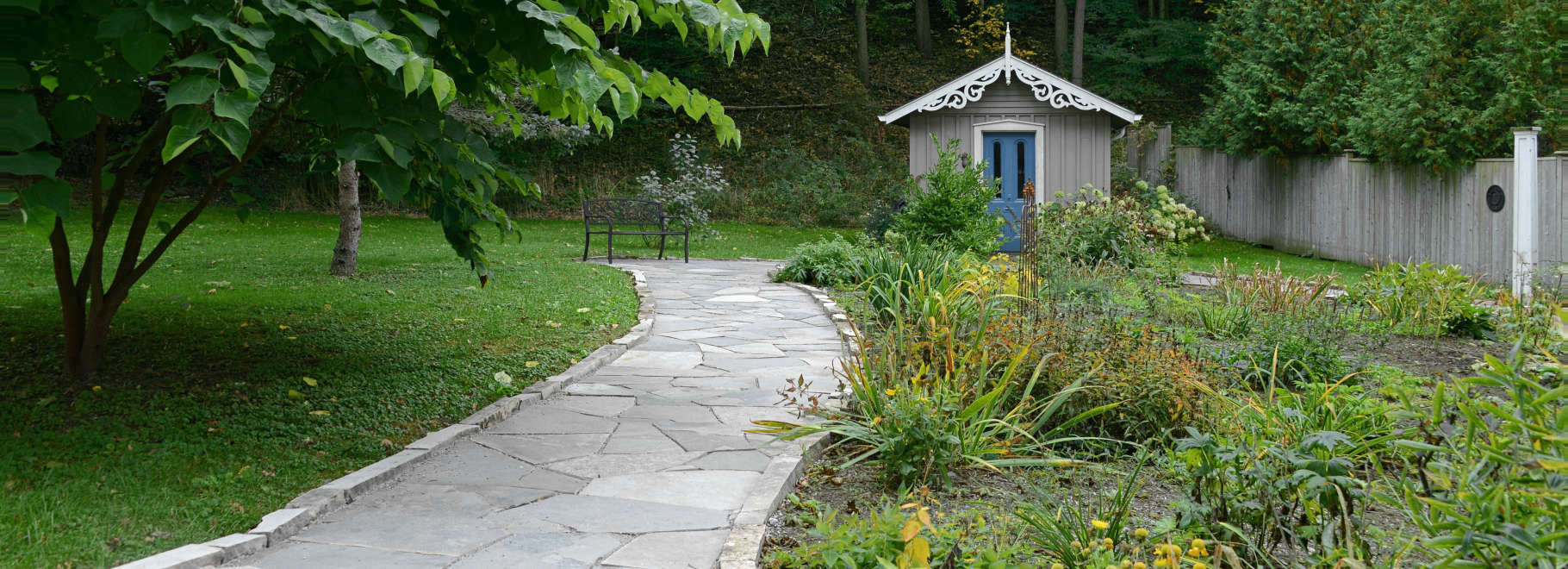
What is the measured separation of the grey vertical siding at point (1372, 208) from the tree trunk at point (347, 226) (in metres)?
11.1

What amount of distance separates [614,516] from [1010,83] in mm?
13198

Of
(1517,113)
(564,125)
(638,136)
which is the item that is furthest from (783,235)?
(1517,113)

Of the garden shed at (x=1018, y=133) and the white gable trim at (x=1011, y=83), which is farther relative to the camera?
the garden shed at (x=1018, y=133)

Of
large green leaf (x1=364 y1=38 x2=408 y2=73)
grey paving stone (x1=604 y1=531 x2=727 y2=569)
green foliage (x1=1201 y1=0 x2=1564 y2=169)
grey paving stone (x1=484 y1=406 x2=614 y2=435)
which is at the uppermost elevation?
green foliage (x1=1201 y1=0 x2=1564 y2=169)

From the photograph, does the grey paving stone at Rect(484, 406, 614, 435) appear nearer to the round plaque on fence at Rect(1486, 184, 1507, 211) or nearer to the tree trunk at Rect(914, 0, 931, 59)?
the round plaque on fence at Rect(1486, 184, 1507, 211)

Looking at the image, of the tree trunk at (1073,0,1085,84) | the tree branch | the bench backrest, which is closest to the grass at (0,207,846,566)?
the tree branch

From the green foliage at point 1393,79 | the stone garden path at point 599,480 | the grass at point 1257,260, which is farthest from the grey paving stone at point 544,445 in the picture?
the green foliage at point 1393,79

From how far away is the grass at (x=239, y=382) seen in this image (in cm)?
384

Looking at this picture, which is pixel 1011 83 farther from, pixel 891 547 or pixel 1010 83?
pixel 891 547

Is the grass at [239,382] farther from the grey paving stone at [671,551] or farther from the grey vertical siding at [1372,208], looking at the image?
the grey vertical siding at [1372,208]

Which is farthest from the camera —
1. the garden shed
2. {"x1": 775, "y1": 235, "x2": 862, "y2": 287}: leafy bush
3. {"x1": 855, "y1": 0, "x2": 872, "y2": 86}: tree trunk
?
{"x1": 855, "y1": 0, "x2": 872, "y2": 86}: tree trunk

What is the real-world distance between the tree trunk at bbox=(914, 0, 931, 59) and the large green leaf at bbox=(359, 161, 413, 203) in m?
27.8

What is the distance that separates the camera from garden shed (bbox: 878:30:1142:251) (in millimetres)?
15953

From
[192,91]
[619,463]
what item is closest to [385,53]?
[192,91]
